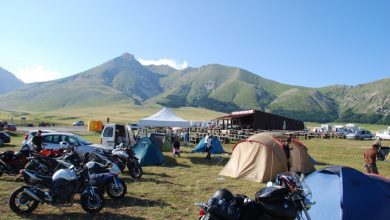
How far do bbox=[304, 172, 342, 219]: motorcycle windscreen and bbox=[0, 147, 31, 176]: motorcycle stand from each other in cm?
1015

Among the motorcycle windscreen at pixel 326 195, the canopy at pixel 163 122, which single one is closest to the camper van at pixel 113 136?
the canopy at pixel 163 122

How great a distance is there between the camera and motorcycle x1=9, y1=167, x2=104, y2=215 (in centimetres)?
892

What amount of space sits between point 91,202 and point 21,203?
1601 millimetres

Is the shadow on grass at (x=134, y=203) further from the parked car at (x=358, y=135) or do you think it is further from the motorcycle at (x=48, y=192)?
the parked car at (x=358, y=135)

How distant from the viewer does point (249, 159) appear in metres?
16.0

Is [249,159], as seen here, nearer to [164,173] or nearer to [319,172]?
[164,173]

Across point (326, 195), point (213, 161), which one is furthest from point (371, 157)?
point (213, 161)

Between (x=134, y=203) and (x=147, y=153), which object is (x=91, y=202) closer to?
(x=134, y=203)

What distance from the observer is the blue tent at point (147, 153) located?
19.5 m

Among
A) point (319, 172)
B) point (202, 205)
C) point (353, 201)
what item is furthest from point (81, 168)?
point (353, 201)

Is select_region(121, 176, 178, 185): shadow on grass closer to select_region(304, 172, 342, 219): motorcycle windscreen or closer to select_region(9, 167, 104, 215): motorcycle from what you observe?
select_region(9, 167, 104, 215): motorcycle

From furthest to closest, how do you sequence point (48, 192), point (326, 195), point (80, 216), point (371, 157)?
point (371, 157), point (80, 216), point (48, 192), point (326, 195)

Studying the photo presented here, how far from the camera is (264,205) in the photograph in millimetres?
5930

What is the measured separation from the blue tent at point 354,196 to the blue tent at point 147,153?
12194 millimetres
